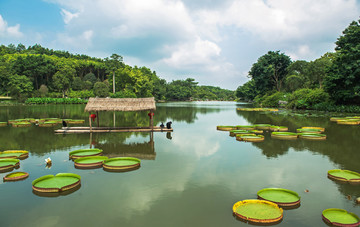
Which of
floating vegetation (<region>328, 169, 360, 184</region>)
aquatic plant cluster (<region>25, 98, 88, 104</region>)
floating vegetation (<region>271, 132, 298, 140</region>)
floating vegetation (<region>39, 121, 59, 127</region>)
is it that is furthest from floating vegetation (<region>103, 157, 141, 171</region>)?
aquatic plant cluster (<region>25, 98, 88, 104</region>)

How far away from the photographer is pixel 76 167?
33.7ft

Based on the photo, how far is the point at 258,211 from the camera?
6.33 meters

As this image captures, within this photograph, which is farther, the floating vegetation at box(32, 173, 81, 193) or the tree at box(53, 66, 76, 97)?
the tree at box(53, 66, 76, 97)

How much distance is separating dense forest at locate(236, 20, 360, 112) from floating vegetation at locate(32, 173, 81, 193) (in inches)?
1325

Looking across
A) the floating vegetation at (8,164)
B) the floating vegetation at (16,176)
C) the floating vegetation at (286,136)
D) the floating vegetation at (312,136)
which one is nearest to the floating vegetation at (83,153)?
the floating vegetation at (8,164)

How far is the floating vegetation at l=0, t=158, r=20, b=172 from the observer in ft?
32.5

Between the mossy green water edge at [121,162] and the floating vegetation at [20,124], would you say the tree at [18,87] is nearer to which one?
the floating vegetation at [20,124]

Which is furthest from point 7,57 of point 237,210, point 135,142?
point 237,210

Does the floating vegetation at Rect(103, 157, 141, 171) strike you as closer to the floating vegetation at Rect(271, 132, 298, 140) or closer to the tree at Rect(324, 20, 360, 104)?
the floating vegetation at Rect(271, 132, 298, 140)

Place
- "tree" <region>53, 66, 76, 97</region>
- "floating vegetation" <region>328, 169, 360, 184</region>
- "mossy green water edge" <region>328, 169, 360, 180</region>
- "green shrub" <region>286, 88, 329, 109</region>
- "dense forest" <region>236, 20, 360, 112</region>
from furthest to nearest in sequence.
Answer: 1. "tree" <region>53, 66, 76, 97</region>
2. "green shrub" <region>286, 88, 329, 109</region>
3. "dense forest" <region>236, 20, 360, 112</region>
4. "mossy green water edge" <region>328, 169, 360, 180</region>
5. "floating vegetation" <region>328, 169, 360, 184</region>

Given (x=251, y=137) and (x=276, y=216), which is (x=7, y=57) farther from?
(x=276, y=216)

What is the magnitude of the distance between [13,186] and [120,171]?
372cm

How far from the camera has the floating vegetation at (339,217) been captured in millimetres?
5789

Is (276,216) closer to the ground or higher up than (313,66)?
closer to the ground
